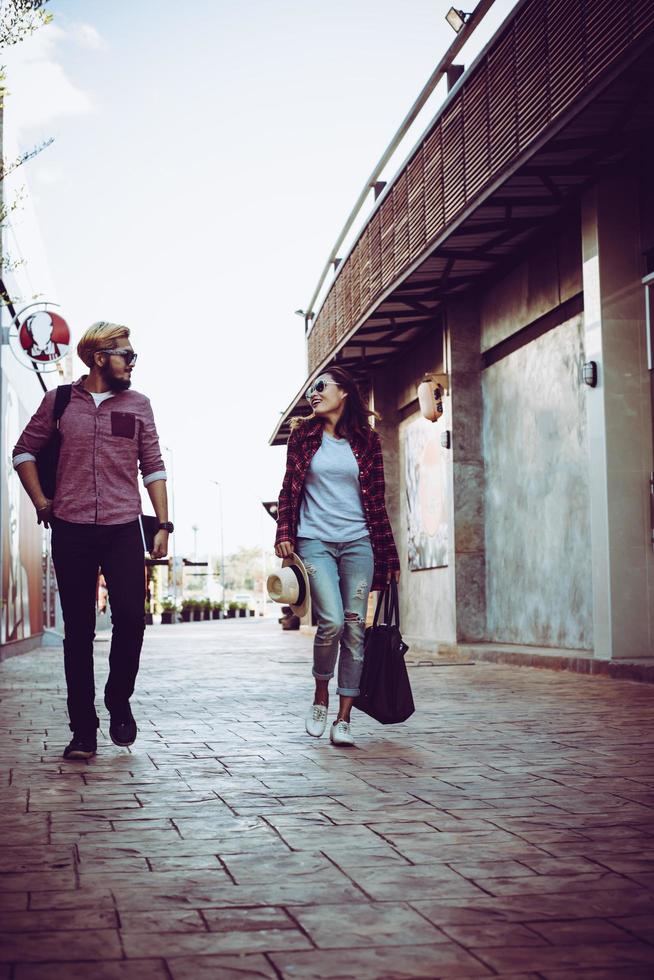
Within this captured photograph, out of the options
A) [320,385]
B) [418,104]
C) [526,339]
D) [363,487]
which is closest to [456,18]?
[418,104]

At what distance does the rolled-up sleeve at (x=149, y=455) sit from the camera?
6.17 m

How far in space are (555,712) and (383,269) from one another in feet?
35.7

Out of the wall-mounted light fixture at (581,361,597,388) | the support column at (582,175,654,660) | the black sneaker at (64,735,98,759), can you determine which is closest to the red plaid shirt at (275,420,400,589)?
the black sneaker at (64,735,98,759)

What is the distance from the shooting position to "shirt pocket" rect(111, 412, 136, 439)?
6.05m

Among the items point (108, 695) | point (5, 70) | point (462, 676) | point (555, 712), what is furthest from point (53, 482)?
point (462, 676)

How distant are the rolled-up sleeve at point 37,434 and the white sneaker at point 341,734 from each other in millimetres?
1995

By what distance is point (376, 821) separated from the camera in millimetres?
4383

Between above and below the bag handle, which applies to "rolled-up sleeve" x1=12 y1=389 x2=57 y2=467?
above

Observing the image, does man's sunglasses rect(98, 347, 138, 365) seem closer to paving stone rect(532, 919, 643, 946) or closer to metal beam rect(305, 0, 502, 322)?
paving stone rect(532, 919, 643, 946)

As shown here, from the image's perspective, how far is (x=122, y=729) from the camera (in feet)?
20.1

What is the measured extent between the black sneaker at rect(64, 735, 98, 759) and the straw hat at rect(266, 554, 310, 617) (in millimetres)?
1141

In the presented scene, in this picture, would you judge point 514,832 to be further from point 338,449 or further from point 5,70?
point 5,70

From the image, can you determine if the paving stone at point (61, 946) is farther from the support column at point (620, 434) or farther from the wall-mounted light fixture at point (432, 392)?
the wall-mounted light fixture at point (432, 392)

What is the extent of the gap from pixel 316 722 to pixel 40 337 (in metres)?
13.1
